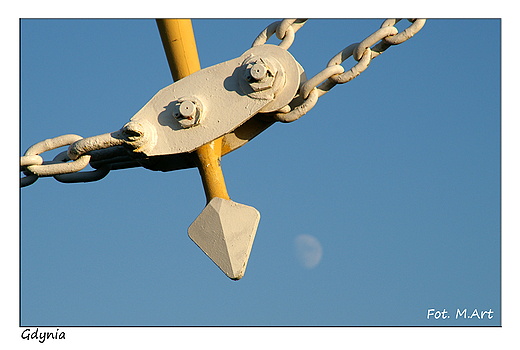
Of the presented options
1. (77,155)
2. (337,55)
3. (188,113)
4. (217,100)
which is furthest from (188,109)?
(337,55)

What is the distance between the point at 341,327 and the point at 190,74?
189 cm

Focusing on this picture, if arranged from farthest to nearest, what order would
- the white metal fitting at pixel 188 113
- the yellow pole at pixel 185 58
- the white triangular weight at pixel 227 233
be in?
the yellow pole at pixel 185 58 < the white metal fitting at pixel 188 113 < the white triangular weight at pixel 227 233

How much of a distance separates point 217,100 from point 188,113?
216 millimetres

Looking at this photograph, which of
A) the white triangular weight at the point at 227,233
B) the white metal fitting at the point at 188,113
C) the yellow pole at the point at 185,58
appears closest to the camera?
the white triangular weight at the point at 227,233

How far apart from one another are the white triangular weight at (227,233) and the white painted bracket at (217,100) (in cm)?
44

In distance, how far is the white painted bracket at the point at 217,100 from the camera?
16.0 ft

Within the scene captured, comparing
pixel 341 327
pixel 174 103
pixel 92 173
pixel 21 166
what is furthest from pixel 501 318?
pixel 21 166

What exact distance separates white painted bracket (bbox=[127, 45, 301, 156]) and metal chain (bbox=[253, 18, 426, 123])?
0.10 meters

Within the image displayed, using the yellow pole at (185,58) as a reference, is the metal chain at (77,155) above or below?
below

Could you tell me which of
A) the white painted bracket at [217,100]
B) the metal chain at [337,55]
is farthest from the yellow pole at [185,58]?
the metal chain at [337,55]

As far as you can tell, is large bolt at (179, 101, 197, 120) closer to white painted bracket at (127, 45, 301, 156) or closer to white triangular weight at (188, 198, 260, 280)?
white painted bracket at (127, 45, 301, 156)

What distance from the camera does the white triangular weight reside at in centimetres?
471

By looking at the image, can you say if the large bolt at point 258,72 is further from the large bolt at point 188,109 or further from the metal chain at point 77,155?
the metal chain at point 77,155

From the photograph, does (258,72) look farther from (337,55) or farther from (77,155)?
(77,155)
